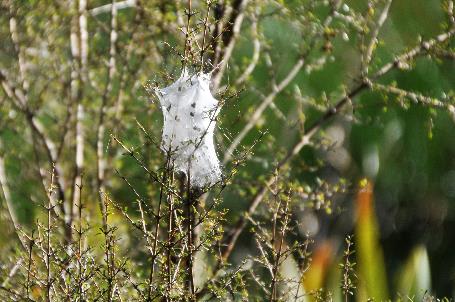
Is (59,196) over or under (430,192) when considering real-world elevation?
under

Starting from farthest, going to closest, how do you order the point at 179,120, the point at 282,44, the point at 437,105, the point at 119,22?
the point at 282,44, the point at 119,22, the point at 437,105, the point at 179,120

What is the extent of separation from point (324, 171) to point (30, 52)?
3399 millimetres

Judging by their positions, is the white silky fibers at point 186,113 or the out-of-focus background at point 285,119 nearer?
the white silky fibers at point 186,113

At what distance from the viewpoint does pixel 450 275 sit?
6.34 metres

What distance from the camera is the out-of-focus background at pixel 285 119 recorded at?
425cm

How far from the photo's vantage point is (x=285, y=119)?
4387 mm

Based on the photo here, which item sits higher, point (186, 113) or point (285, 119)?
point (285, 119)

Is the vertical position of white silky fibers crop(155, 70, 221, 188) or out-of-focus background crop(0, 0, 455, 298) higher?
out-of-focus background crop(0, 0, 455, 298)

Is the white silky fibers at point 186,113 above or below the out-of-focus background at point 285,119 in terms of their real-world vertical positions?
below

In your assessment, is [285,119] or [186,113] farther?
[285,119]

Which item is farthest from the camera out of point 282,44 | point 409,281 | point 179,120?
point 282,44

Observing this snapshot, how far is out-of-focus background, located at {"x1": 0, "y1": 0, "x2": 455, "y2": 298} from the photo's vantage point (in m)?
4.25

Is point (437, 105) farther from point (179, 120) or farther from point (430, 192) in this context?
point (430, 192)

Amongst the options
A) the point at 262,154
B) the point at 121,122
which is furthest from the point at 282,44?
the point at 121,122
